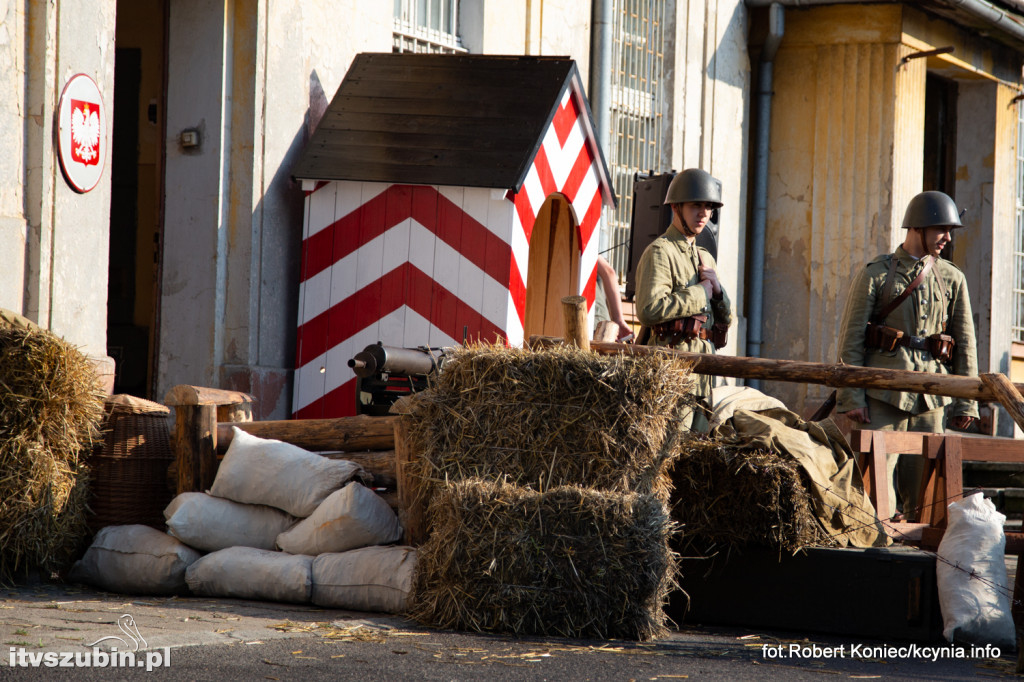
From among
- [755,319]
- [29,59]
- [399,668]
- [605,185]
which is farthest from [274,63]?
[755,319]

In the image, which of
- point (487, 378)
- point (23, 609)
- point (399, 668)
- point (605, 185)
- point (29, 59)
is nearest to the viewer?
point (399, 668)

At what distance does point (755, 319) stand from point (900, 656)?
8.26 m

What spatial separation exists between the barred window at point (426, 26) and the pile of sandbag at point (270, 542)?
13.0ft

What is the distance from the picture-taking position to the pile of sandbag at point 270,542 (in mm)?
5344

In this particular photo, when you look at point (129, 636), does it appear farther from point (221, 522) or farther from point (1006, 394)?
point (1006, 394)

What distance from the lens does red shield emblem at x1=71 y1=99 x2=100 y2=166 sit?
6.39 metres

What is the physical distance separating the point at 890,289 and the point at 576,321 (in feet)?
7.79

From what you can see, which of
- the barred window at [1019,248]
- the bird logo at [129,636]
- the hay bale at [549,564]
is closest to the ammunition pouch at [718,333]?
the hay bale at [549,564]

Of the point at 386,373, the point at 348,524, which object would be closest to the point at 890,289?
the point at 386,373

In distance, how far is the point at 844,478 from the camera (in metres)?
5.61

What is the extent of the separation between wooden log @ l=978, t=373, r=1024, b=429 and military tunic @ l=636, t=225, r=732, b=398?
4.51 ft

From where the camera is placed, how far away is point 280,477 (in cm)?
571

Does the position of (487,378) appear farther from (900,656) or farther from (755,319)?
(755,319)

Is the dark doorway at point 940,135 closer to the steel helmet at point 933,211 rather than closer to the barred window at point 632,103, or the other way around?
the barred window at point 632,103
